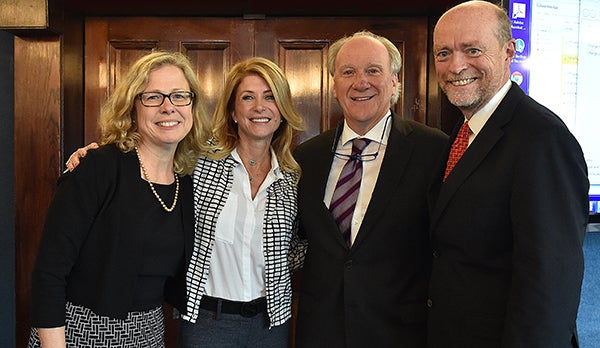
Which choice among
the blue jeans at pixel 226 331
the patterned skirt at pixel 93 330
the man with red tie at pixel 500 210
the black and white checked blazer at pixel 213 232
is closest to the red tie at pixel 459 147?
the man with red tie at pixel 500 210

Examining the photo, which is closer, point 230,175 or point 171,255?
point 171,255

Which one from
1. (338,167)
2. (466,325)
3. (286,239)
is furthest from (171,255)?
(466,325)

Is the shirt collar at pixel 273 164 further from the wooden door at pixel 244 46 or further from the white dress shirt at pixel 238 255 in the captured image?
the wooden door at pixel 244 46

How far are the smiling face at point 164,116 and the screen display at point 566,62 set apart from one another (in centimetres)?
135

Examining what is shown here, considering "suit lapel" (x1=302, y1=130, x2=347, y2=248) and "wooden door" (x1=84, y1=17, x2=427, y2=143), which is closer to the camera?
"suit lapel" (x1=302, y1=130, x2=347, y2=248)

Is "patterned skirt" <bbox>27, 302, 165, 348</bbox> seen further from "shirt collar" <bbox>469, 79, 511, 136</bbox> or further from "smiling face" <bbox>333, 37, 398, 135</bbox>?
"shirt collar" <bbox>469, 79, 511, 136</bbox>

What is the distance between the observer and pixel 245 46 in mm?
2828

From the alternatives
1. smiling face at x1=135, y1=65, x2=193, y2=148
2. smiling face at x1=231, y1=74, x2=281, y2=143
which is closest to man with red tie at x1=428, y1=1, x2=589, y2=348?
smiling face at x1=231, y1=74, x2=281, y2=143

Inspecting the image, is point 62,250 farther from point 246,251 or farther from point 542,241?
point 542,241

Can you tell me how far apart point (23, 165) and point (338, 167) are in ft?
4.88

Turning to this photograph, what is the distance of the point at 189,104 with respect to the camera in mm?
1918

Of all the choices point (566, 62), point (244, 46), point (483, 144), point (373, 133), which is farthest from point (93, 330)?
point (566, 62)

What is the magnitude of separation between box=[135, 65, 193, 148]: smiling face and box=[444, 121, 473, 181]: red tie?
2.81 feet

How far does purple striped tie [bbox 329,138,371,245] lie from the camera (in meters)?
2.03
